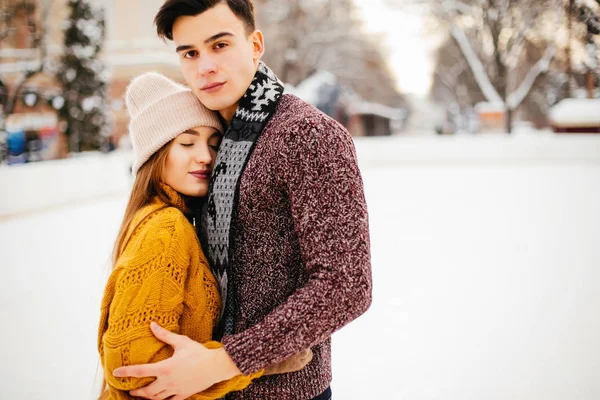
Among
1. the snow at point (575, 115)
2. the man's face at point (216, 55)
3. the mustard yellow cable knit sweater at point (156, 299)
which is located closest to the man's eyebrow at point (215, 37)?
the man's face at point (216, 55)

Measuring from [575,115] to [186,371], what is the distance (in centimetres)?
1819

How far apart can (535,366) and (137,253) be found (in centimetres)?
305

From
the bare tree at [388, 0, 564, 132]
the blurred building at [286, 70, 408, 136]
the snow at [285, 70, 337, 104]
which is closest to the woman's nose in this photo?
the blurred building at [286, 70, 408, 136]

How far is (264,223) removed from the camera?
1260 millimetres

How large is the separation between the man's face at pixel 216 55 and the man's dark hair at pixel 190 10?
0.01 metres

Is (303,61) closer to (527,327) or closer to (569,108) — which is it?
(569,108)

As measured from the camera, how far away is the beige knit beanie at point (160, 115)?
1521 mm

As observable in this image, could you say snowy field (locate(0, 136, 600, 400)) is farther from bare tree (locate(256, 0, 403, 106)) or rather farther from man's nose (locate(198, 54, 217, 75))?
bare tree (locate(256, 0, 403, 106))

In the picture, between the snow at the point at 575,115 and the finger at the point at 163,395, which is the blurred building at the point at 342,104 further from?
the snow at the point at 575,115

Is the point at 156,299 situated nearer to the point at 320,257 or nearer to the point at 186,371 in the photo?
the point at 186,371

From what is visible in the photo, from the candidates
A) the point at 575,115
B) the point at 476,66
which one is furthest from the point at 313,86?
the point at 575,115

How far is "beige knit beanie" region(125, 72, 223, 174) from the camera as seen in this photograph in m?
1.52

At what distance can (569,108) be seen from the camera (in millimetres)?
16578

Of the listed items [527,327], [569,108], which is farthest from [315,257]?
[569,108]
